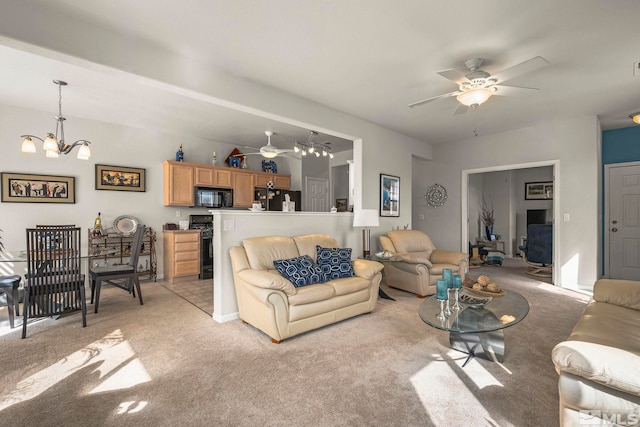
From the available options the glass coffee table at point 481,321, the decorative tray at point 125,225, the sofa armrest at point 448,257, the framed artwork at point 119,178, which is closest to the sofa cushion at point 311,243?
the glass coffee table at point 481,321

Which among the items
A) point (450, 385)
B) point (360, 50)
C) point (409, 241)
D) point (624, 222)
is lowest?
point (450, 385)

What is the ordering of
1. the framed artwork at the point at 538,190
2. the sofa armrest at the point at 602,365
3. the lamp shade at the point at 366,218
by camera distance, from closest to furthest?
the sofa armrest at the point at 602,365, the lamp shade at the point at 366,218, the framed artwork at the point at 538,190

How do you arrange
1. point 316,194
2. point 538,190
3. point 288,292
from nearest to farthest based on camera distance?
point 288,292
point 316,194
point 538,190

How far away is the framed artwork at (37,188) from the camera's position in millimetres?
4289

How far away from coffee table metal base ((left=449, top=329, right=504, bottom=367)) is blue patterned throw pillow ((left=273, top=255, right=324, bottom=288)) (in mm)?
1406

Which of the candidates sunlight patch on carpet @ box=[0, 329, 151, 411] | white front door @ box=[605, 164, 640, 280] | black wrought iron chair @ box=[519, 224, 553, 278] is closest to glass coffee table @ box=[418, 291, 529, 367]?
sunlight patch on carpet @ box=[0, 329, 151, 411]

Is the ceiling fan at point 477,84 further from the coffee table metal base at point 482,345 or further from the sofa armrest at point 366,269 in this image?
the coffee table metal base at point 482,345

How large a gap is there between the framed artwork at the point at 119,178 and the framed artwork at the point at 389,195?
4165mm

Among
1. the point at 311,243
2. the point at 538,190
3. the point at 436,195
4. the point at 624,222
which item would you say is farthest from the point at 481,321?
the point at 538,190

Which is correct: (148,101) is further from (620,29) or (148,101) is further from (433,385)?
(620,29)

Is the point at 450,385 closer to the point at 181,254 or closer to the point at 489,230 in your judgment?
the point at 181,254

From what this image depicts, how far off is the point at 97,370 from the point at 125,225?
340 centimetres

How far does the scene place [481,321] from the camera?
223 cm

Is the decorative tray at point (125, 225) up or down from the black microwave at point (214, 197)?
down
